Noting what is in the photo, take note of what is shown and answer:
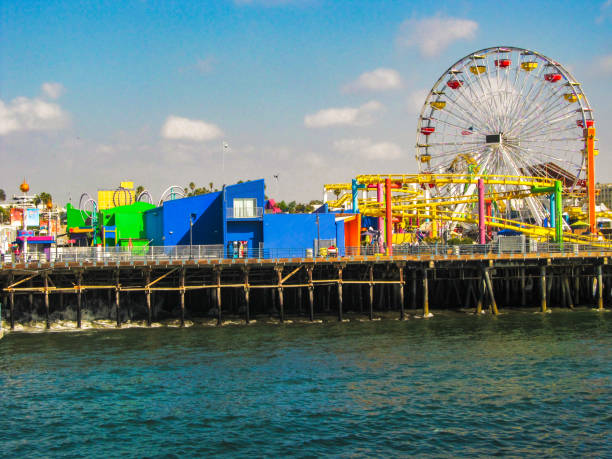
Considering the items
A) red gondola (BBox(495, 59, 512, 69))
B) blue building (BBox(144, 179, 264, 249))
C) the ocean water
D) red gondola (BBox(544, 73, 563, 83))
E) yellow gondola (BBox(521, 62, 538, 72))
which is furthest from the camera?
red gondola (BBox(495, 59, 512, 69))

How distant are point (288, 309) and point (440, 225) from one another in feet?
171

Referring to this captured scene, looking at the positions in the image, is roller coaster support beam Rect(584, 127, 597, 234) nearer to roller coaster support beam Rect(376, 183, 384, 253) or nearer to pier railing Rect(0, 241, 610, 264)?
pier railing Rect(0, 241, 610, 264)

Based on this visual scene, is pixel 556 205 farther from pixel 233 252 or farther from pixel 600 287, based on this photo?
pixel 233 252

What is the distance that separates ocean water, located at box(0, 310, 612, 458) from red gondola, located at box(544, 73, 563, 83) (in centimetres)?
4327

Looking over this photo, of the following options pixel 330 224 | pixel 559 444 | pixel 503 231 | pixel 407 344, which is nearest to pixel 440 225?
Result: pixel 503 231

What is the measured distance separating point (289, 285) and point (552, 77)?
162 feet

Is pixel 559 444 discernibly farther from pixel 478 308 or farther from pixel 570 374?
pixel 478 308

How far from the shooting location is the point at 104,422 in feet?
90.3

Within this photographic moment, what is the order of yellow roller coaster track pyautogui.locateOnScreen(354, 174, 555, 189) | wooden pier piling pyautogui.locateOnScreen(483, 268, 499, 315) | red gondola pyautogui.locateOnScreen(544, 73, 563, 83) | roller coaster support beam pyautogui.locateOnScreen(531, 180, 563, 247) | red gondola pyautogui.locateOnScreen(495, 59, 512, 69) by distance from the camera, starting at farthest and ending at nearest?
red gondola pyautogui.locateOnScreen(495, 59, 512, 69) → red gondola pyautogui.locateOnScreen(544, 73, 563, 83) → yellow roller coaster track pyautogui.locateOnScreen(354, 174, 555, 189) → roller coaster support beam pyautogui.locateOnScreen(531, 180, 563, 247) → wooden pier piling pyautogui.locateOnScreen(483, 268, 499, 315)

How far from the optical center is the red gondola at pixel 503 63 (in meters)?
82.2

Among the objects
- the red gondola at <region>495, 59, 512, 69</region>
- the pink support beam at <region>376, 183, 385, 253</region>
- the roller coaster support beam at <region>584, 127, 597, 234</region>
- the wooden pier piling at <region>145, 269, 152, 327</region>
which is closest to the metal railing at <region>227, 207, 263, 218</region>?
the wooden pier piling at <region>145, 269, 152, 327</region>

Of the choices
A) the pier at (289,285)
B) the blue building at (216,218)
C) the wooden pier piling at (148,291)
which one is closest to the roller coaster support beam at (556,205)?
the pier at (289,285)

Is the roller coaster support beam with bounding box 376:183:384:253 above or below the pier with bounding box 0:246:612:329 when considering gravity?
above

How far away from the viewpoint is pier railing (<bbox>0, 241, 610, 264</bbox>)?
52.0 m
